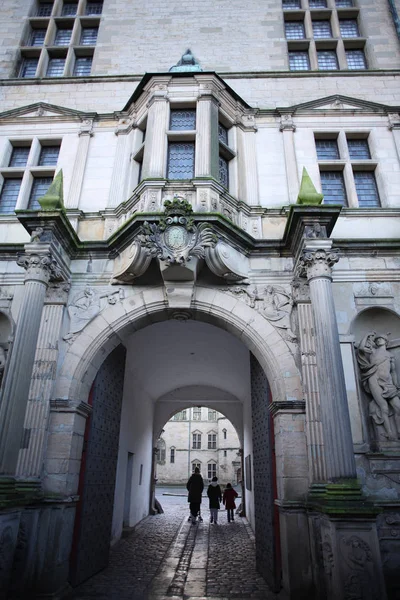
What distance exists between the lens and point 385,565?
19.0ft

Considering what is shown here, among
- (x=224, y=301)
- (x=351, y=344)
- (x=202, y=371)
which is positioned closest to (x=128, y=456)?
(x=202, y=371)

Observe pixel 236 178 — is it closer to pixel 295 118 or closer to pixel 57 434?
pixel 295 118

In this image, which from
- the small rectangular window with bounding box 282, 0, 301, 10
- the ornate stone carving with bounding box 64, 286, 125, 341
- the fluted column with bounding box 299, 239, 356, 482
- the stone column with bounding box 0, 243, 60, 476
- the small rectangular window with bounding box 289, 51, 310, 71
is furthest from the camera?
the small rectangular window with bounding box 282, 0, 301, 10

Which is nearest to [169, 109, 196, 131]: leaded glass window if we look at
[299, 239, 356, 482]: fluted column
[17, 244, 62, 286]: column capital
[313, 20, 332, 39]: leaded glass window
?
[17, 244, 62, 286]: column capital

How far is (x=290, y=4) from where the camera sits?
12.3 m

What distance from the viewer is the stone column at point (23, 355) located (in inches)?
221

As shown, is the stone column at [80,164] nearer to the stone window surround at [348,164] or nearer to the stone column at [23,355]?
the stone column at [23,355]

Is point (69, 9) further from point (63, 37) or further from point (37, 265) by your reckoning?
point (37, 265)

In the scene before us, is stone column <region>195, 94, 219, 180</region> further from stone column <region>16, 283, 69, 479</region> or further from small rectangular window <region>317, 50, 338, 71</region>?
small rectangular window <region>317, 50, 338, 71</region>

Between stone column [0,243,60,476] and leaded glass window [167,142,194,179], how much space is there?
3.16 metres

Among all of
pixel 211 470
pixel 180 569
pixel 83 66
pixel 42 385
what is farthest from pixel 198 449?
pixel 42 385

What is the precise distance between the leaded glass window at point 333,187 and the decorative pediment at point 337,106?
160cm

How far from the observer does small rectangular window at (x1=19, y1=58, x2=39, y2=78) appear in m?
11.5

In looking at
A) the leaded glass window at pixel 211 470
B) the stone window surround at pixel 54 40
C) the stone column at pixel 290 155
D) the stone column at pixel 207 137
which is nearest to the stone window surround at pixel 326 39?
the stone column at pixel 290 155
